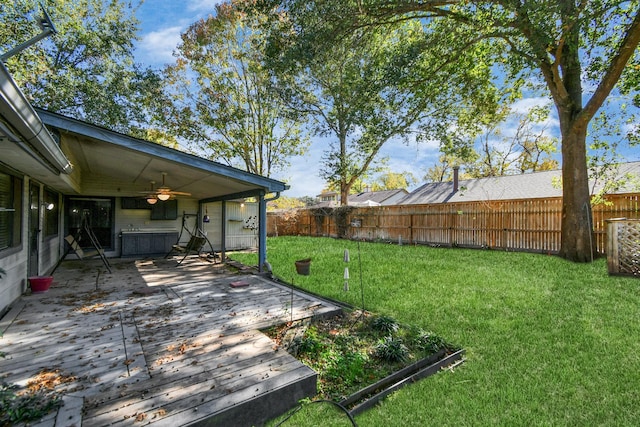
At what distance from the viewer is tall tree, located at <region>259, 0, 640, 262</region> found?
6.12 m

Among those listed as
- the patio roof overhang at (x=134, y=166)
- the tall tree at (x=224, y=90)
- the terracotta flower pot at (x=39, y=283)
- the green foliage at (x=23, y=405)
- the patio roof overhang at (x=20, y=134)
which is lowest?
the green foliage at (x=23, y=405)

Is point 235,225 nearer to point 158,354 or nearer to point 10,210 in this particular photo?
point 10,210

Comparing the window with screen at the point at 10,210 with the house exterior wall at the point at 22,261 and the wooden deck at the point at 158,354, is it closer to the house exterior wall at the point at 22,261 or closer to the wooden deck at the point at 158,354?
the house exterior wall at the point at 22,261

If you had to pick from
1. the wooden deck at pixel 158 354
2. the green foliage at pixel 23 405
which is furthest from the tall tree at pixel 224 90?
the green foliage at pixel 23 405

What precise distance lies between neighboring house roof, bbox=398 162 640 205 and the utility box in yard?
6.92 m

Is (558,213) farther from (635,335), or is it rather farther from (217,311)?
(217,311)

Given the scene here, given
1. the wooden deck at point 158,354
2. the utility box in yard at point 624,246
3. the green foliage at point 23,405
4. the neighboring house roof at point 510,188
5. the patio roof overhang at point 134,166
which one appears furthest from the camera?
the neighboring house roof at point 510,188

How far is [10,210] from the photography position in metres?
3.59

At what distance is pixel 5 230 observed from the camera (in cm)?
364

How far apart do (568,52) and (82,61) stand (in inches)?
618

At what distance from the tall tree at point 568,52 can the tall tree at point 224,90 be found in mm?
7963

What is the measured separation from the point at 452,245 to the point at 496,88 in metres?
5.49

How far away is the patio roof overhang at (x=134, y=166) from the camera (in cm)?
405

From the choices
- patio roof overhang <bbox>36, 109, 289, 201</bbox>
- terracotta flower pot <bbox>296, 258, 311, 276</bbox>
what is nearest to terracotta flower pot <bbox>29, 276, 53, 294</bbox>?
patio roof overhang <bbox>36, 109, 289, 201</bbox>
